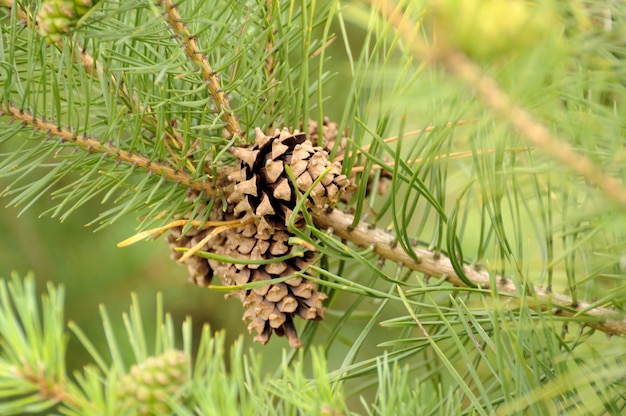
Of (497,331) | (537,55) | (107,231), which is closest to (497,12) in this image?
(537,55)

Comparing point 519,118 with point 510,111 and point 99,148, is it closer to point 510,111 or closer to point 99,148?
point 510,111

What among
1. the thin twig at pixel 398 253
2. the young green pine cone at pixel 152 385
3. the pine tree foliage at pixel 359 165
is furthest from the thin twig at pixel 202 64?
the young green pine cone at pixel 152 385

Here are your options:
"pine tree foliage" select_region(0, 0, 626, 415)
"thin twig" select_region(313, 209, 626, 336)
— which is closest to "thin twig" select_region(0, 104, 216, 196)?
"pine tree foliage" select_region(0, 0, 626, 415)

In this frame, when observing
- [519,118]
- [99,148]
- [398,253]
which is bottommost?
[398,253]

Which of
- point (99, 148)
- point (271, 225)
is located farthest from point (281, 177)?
point (99, 148)

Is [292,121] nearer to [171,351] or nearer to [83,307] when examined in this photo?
[171,351]

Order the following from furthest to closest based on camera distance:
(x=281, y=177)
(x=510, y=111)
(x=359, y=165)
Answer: (x=359, y=165) → (x=281, y=177) → (x=510, y=111)

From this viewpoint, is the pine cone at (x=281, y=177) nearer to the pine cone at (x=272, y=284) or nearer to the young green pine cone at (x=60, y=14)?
the pine cone at (x=272, y=284)
